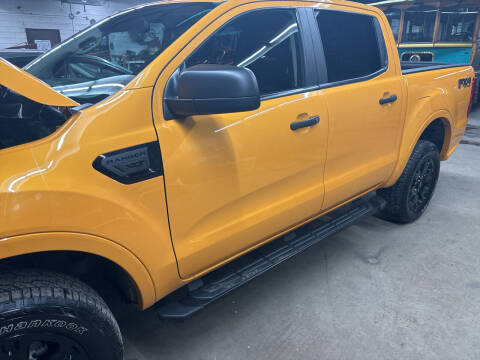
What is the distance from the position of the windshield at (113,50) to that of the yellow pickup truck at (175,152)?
0.01 meters

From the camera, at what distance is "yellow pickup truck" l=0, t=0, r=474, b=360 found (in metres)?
1.28

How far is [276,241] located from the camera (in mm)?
2406

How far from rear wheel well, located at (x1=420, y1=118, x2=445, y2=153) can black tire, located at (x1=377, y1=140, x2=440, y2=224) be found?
0.67 feet

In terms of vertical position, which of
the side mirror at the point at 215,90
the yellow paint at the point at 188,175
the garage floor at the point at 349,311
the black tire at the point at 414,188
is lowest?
the garage floor at the point at 349,311

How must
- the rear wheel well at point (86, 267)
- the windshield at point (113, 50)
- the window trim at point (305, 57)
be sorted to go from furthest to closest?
1. the window trim at point (305, 57)
2. the windshield at point (113, 50)
3. the rear wheel well at point (86, 267)

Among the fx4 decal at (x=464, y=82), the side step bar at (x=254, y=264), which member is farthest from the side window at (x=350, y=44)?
the fx4 decal at (x=464, y=82)

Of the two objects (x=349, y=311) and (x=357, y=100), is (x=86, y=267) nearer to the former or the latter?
(x=349, y=311)

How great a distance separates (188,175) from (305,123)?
77 cm

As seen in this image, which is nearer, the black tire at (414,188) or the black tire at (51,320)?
the black tire at (51,320)

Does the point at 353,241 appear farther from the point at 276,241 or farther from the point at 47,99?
the point at 47,99

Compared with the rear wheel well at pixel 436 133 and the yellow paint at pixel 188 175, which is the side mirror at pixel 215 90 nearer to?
the yellow paint at pixel 188 175

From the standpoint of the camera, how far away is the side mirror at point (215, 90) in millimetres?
1435

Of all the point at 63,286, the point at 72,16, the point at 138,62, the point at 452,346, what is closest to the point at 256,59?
the point at 138,62

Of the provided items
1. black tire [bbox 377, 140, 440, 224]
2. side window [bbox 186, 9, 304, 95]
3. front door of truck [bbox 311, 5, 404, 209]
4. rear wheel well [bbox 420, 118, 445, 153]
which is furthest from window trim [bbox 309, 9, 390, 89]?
rear wheel well [bbox 420, 118, 445, 153]
